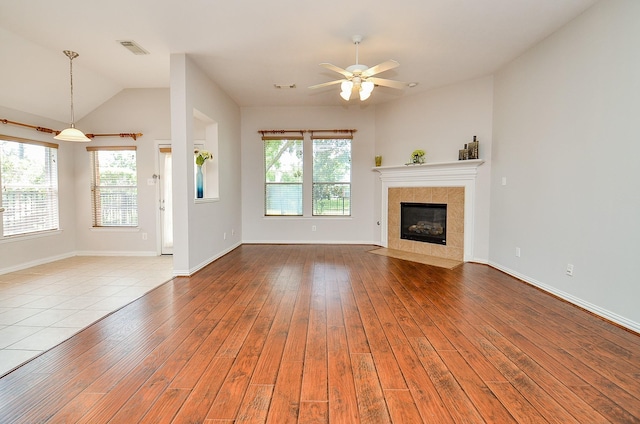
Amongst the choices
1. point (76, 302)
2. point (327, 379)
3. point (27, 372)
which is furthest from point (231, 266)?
point (327, 379)

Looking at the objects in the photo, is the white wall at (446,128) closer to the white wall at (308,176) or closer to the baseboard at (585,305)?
the white wall at (308,176)

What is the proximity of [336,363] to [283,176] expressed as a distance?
16.5 feet

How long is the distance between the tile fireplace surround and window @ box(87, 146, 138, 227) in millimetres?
4787

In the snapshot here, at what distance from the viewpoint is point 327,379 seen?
1828mm

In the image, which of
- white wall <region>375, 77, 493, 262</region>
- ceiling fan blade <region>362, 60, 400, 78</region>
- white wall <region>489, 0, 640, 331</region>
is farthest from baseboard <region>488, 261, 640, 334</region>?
ceiling fan blade <region>362, 60, 400, 78</region>

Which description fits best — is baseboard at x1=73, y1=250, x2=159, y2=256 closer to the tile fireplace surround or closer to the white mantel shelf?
the tile fireplace surround

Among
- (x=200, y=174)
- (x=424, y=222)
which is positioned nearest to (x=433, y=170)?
(x=424, y=222)

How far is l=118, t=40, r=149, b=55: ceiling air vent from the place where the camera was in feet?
12.1

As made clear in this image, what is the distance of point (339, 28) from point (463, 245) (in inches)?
151

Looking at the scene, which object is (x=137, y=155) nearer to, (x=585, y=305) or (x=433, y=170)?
(x=433, y=170)

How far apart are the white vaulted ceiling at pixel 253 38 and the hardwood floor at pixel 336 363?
2989 millimetres

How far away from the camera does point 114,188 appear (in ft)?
18.4

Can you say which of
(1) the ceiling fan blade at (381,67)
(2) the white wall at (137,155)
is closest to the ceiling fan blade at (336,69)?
(1) the ceiling fan blade at (381,67)

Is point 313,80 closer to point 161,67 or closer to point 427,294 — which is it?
point 161,67
